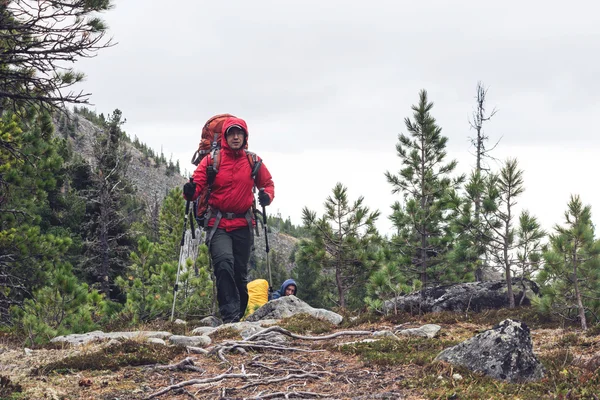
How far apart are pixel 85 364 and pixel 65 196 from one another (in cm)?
2473

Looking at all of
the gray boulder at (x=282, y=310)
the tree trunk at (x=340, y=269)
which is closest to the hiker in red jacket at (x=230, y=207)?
the gray boulder at (x=282, y=310)

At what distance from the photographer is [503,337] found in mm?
4801

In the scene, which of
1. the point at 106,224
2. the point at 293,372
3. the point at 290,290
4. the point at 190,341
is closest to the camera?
the point at 293,372

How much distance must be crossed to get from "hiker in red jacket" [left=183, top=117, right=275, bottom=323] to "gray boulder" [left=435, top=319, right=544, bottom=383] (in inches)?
192

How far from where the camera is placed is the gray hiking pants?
8.92 meters

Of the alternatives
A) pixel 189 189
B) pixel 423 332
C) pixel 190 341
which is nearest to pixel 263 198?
pixel 189 189

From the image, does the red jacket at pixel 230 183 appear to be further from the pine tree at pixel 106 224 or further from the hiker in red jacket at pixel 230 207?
the pine tree at pixel 106 224

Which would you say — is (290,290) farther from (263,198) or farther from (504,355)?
(504,355)

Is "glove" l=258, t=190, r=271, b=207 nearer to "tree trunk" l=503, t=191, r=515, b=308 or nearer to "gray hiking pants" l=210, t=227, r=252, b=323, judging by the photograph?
"gray hiking pants" l=210, t=227, r=252, b=323

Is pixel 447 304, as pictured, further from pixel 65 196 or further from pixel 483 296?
pixel 65 196

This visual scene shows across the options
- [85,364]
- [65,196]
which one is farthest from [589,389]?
[65,196]

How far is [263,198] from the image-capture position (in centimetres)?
953

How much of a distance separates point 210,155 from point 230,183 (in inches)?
24.7

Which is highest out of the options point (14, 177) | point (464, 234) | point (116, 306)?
point (14, 177)
